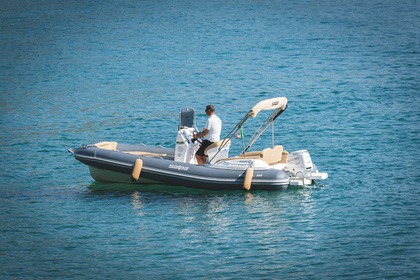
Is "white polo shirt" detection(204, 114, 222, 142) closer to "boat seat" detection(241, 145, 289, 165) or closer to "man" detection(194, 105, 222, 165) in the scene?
"man" detection(194, 105, 222, 165)

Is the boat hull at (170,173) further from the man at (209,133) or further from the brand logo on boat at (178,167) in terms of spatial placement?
the man at (209,133)

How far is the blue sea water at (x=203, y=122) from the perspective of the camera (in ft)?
54.4

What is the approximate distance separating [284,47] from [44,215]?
25571 millimetres

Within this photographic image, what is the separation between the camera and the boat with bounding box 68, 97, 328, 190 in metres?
19.2

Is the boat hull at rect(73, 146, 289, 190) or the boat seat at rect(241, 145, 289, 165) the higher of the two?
the boat seat at rect(241, 145, 289, 165)

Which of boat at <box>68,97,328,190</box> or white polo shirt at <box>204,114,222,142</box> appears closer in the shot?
boat at <box>68,97,328,190</box>

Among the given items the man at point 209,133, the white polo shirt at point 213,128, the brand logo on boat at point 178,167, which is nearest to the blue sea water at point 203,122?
the brand logo on boat at point 178,167

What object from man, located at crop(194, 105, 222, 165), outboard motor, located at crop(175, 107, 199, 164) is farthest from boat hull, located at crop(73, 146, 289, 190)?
man, located at crop(194, 105, 222, 165)

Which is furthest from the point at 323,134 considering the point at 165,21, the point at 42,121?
the point at 165,21

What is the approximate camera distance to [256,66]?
39219 mm

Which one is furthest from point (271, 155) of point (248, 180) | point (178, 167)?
point (178, 167)

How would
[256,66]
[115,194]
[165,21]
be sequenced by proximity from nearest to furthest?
[115,194]
[256,66]
[165,21]

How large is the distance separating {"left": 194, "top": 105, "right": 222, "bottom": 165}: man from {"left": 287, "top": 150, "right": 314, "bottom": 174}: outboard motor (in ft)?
5.68

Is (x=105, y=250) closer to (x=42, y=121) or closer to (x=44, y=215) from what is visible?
(x=44, y=215)
